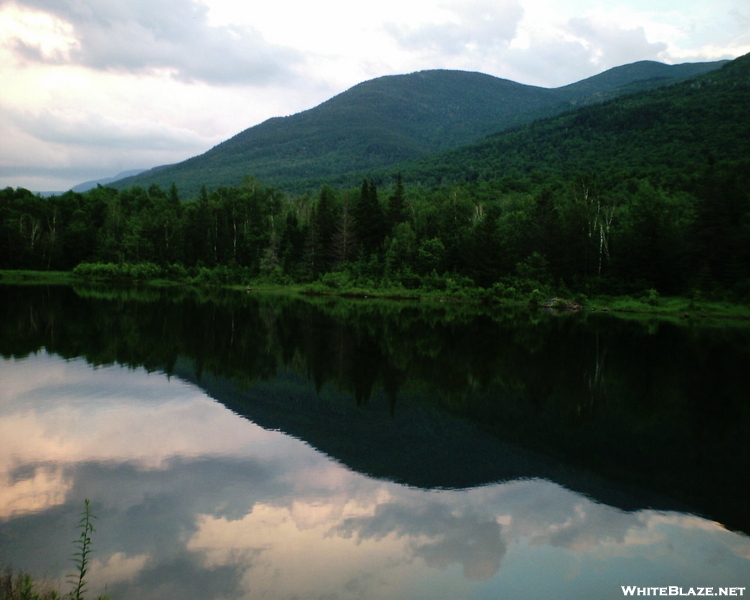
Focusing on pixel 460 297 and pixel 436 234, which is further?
pixel 436 234

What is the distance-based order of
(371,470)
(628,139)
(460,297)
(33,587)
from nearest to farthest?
1. (33,587)
2. (371,470)
3. (460,297)
4. (628,139)

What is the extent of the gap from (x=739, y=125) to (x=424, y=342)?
95907 millimetres

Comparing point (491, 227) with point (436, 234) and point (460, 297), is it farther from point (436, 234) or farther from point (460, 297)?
point (436, 234)

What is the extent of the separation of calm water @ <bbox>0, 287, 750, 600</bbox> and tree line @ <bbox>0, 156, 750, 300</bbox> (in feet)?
104

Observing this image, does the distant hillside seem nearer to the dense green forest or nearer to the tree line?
the dense green forest

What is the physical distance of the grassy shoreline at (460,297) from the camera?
159ft

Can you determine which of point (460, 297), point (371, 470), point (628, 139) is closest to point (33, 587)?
point (371, 470)

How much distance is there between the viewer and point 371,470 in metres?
12.3

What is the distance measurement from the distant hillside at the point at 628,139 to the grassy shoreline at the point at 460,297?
37.6 metres

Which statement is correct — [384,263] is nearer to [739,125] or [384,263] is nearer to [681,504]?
[681,504]

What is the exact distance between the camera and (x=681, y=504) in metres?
10.9

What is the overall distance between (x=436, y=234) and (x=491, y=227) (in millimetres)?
9450

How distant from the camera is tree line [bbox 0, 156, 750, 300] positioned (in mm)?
53406

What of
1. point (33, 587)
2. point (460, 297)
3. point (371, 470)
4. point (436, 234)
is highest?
point (436, 234)
